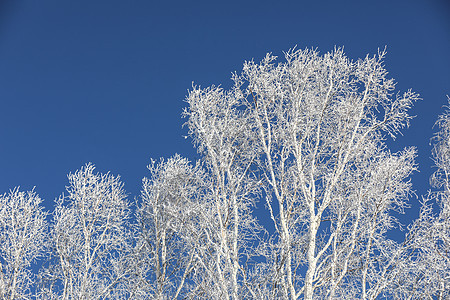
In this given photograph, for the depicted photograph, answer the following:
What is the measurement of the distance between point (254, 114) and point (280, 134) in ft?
2.79

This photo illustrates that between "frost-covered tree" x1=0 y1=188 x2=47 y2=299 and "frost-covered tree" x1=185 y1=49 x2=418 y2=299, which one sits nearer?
"frost-covered tree" x1=185 y1=49 x2=418 y2=299

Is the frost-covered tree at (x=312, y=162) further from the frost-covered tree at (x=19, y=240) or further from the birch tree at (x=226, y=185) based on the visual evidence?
the frost-covered tree at (x=19, y=240)

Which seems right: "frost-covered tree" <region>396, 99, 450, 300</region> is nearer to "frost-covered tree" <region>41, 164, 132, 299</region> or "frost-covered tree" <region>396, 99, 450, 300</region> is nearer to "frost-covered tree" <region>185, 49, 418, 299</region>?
"frost-covered tree" <region>185, 49, 418, 299</region>

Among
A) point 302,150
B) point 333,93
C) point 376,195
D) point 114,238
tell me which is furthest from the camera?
point 114,238

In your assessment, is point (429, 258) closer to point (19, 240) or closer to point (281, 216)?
point (281, 216)

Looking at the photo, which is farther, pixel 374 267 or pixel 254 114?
pixel 254 114

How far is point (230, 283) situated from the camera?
832cm

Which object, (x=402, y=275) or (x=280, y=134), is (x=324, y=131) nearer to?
(x=280, y=134)

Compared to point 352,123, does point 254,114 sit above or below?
above

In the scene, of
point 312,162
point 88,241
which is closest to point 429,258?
point 312,162

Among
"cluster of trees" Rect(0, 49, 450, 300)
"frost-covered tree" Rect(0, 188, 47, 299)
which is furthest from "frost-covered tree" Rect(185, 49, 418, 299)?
"frost-covered tree" Rect(0, 188, 47, 299)

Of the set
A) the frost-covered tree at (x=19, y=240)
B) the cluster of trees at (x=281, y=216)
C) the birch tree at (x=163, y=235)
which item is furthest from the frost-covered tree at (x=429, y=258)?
the frost-covered tree at (x=19, y=240)

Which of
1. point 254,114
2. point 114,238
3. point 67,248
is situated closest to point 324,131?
point 254,114

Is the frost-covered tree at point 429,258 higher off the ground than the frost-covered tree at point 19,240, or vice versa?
the frost-covered tree at point 19,240
